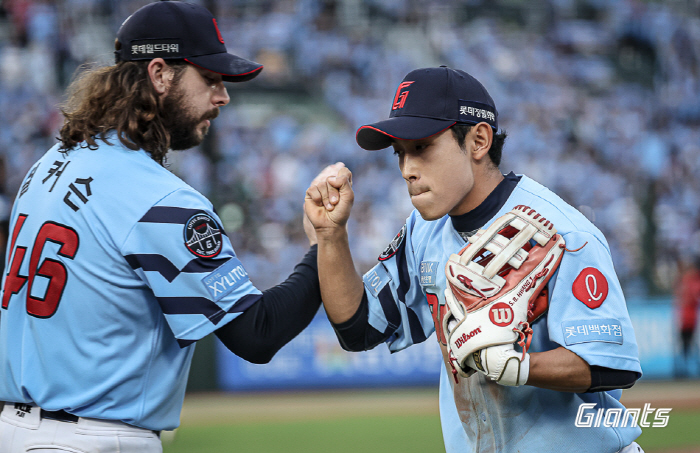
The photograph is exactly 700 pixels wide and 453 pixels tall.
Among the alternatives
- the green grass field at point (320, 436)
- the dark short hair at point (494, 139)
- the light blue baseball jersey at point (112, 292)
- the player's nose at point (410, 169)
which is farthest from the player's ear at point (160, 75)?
the green grass field at point (320, 436)

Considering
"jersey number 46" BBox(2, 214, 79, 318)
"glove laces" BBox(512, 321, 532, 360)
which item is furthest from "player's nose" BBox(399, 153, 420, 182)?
"jersey number 46" BBox(2, 214, 79, 318)

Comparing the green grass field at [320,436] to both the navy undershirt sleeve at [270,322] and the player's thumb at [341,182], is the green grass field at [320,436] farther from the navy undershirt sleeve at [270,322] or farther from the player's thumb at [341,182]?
the player's thumb at [341,182]

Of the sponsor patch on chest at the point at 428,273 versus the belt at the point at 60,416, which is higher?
the sponsor patch on chest at the point at 428,273

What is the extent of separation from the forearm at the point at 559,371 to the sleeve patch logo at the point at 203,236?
1.10m

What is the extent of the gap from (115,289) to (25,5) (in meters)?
13.7

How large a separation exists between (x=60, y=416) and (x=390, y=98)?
43.5ft

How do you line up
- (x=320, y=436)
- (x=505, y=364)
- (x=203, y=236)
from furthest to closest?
1. (x=320, y=436)
2. (x=203, y=236)
3. (x=505, y=364)

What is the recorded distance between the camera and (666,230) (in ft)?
41.7

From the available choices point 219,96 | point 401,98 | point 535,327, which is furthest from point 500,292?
point 219,96

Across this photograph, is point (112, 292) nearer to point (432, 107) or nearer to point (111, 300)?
point (111, 300)

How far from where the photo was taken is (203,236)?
235 cm

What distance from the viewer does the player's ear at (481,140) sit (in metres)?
2.62

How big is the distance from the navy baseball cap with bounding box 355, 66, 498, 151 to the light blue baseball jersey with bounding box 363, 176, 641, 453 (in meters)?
0.34

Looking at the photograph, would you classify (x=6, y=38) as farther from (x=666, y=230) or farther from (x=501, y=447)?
(x=501, y=447)
